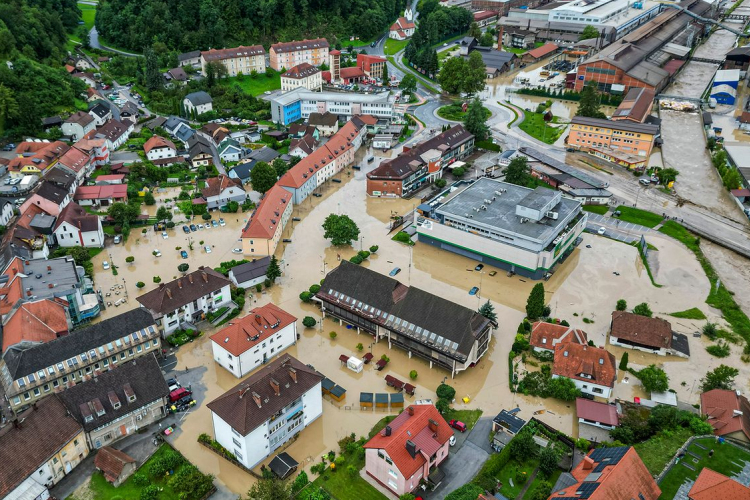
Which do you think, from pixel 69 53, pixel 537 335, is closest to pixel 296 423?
pixel 537 335

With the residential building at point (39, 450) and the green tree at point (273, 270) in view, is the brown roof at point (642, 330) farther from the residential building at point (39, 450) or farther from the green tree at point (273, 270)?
the residential building at point (39, 450)

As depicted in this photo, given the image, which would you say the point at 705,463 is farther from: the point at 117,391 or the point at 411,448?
the point at 117,391

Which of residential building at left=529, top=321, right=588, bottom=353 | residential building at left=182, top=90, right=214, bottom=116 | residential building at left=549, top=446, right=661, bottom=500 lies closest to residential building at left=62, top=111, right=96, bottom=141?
residential building at left=182, top=90, right=214, bottom=116

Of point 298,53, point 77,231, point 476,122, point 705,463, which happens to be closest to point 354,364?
point 705,463

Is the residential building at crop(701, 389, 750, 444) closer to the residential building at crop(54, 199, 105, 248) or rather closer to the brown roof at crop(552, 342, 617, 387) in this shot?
the brown roof at crop(552, 342, 617, 387)

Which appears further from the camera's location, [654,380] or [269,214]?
[269,214]

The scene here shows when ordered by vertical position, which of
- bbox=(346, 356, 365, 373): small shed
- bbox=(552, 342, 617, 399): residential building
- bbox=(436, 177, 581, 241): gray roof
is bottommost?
bbox=(346, 356, 365, 373): small shed

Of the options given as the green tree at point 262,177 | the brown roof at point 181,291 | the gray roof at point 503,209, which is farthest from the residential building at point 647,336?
the green tree at point 262,177
